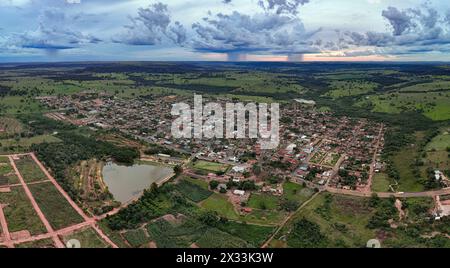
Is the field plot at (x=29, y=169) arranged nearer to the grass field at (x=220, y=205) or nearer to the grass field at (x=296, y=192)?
the grass field at (x=220, y=205)

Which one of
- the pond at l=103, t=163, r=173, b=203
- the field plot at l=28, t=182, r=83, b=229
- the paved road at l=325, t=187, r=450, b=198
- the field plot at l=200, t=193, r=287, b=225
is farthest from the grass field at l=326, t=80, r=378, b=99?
the field plot at l=28, t=182, r=83, b=229

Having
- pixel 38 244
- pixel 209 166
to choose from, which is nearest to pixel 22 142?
pixel 209 166

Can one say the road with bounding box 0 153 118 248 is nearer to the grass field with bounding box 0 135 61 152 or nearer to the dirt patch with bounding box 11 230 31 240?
the dirt patch with bounding box 11 230 31 240

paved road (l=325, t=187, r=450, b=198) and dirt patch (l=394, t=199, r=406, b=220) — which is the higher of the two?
paved road (l=325, t=187, r=450, b=198)

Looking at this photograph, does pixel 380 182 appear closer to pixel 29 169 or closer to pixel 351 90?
pixel 29 169

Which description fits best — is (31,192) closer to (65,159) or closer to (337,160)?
(65,159)

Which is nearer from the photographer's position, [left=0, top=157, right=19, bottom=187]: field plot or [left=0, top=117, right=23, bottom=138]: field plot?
[left=0, top=157, right=19, bottom=187]: field plot
